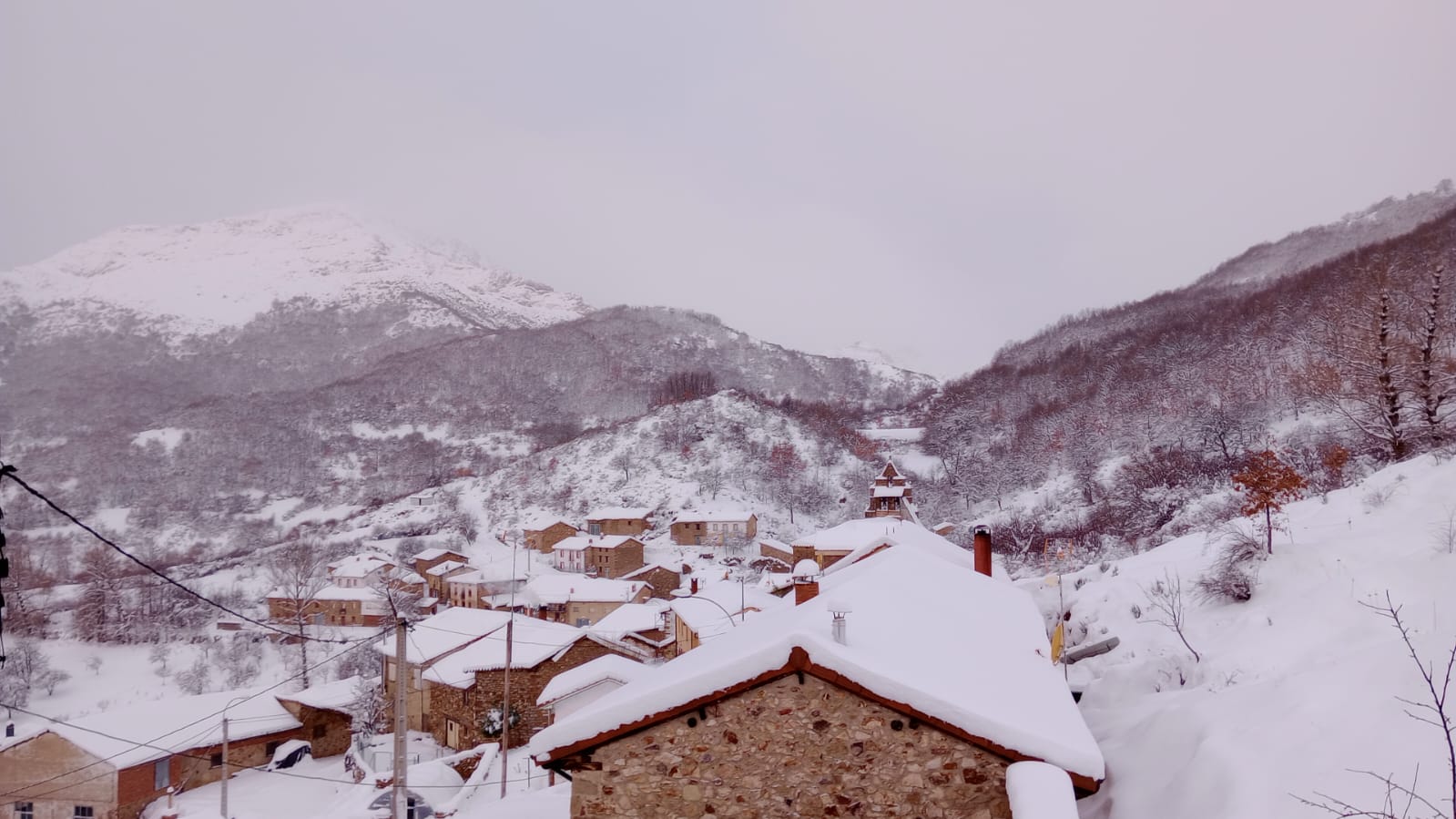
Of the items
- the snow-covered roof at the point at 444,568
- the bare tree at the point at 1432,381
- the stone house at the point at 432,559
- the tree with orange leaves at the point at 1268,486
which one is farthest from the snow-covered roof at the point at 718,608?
the stone house at the point at 432,559

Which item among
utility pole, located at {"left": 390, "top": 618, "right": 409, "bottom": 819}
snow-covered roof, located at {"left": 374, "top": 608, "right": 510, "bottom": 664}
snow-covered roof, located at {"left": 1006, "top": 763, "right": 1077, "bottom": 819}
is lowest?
snow-covered roof, located at {"left": 374, "top": 608, "right": 510, "bottom": 664}

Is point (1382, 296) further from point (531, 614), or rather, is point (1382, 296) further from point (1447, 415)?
point (531, 614)

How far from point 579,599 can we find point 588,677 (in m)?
24.1

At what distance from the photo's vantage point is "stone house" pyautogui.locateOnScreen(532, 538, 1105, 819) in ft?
17.6

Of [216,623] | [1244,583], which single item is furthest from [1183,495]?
[216,623]

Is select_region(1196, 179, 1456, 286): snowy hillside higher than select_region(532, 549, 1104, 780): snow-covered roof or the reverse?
higher

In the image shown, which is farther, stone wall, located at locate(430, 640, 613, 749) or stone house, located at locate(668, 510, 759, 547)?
stone house, located at locate(668, 510, 759, 547)

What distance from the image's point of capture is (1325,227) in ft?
342

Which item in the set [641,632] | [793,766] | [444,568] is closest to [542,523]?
[444,568]

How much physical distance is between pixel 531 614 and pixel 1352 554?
44617 millimetres

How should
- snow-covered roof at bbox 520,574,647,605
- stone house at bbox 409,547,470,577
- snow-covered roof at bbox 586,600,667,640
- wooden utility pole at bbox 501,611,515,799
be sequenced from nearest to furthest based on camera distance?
1. wooden utility pole at bbox 501,611,515,799
2. snow-covered roof at bbox 586,600,667,640
3. snow-covered roof at bbox 520,574,647,605
4. stone house at bbox 409,547,470,577

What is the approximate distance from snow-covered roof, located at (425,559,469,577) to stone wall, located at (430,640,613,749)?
1342 inches

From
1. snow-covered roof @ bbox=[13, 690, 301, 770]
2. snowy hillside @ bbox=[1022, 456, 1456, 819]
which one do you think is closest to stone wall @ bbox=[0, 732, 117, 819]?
snow-covered roof @ bbox=[13, 690, 301, 770]

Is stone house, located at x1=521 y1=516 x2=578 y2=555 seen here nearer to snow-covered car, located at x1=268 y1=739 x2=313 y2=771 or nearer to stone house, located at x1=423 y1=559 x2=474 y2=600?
stone house, located at x1=423 y1=559 x2=474 y2=600
